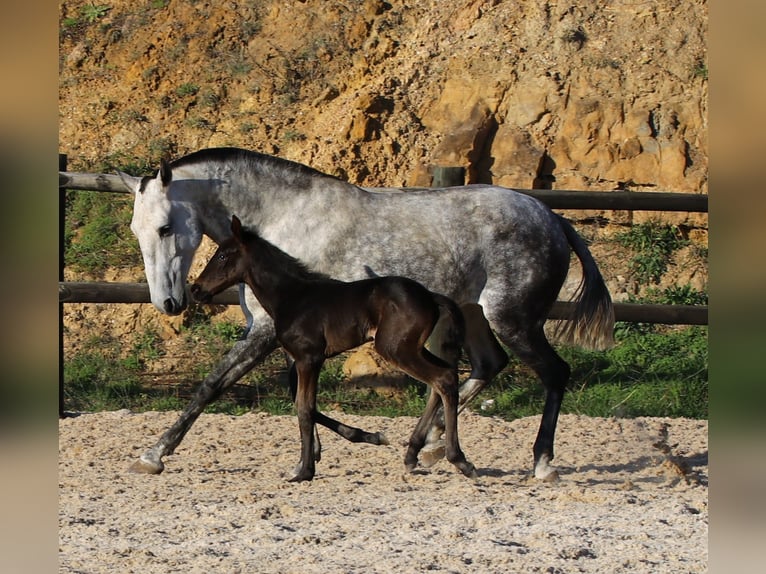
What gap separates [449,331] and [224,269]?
5.56 ft

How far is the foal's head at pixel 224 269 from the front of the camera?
19.6 feet

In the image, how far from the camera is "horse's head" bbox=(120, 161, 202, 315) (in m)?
6.02

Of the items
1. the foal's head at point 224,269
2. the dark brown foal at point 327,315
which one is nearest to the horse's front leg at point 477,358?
the dark brown foal at point 327,315

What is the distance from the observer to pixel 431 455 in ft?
21.2

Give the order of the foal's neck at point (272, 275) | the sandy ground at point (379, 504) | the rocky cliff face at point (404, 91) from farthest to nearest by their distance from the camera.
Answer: the rocky cliff face at point (404, 91) < the foal's neck at point (272, 275) < the sandy ground at point (379, 504)

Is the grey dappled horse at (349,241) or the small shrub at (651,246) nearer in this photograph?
the grey dappled horse at (349,241)

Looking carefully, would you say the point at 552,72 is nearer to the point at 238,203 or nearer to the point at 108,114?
the point at 108,114

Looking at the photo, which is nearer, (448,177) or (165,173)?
(165,173)

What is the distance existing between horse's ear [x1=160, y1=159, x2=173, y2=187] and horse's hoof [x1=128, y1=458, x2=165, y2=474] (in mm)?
1574

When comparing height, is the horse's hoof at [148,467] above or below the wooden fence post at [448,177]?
below

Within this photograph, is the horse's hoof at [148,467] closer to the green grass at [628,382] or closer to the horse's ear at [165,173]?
the horse's ear at [165,173]

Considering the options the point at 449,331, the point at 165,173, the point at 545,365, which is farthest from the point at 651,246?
the point at 165,173

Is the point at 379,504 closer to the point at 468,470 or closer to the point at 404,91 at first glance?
the point at 468,470

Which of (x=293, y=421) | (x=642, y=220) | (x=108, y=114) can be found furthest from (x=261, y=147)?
(x=293, y=421)
